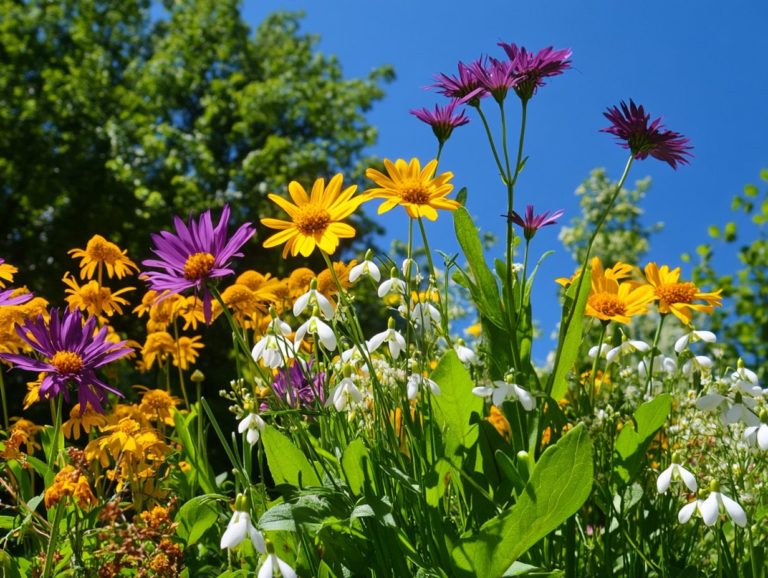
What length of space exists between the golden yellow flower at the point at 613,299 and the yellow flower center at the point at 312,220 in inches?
30.0

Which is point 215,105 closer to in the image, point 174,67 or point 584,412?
point 174,67

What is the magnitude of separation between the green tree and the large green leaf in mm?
12614

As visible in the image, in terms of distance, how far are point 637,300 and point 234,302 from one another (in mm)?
1142

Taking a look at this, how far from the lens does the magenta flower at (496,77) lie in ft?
5.63

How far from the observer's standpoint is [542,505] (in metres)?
1.54

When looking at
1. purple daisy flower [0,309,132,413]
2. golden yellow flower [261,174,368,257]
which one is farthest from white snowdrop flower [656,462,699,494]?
purple daisy flower [0,309,132,413]

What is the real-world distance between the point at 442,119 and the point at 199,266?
0.67 meters

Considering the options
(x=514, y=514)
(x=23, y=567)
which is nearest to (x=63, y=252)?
(x=23, y=567)

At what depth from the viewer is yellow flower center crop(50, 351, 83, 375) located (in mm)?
1832

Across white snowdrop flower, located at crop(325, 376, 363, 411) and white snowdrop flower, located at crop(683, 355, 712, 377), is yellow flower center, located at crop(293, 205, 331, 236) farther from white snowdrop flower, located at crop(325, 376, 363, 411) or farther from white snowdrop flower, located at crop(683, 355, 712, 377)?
white snowdrop flower, located at crop(683, 355, 712, 377)

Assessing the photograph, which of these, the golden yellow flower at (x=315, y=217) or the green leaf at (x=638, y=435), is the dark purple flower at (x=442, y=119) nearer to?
the golden yellow flower at (x=315, y=217)

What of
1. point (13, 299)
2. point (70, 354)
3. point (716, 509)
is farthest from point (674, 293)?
point (13, 299)

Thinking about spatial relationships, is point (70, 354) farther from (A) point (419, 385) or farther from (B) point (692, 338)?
(B) point (692, 338)

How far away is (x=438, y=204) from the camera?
65.6 inches
